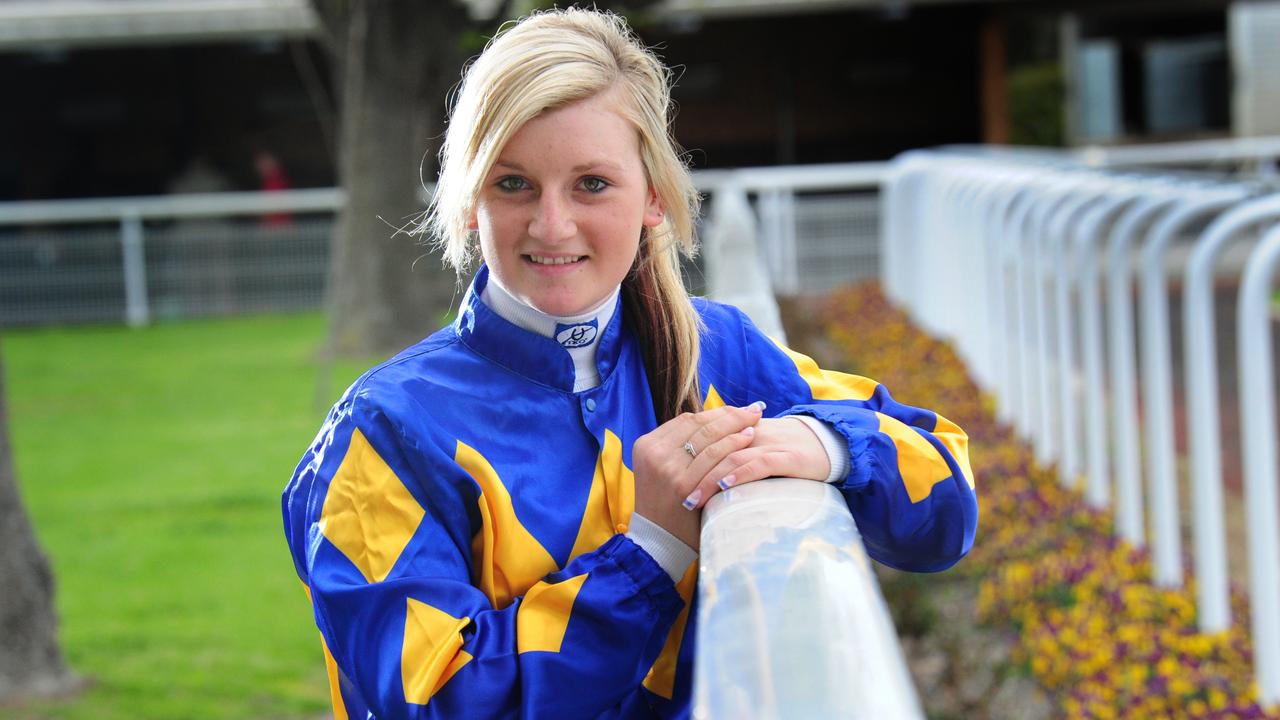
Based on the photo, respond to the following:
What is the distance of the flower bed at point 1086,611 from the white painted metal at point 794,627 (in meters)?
2.45

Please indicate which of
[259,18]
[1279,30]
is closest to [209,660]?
[259,18]

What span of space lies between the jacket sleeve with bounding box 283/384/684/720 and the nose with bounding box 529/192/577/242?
248mm

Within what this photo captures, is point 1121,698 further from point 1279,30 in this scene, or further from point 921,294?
point 1279,30

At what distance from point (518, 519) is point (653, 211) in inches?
16.5

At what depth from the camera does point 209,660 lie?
462 cm

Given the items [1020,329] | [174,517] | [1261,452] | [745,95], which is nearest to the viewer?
[1261,452]

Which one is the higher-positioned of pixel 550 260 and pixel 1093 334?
pixel 550 260

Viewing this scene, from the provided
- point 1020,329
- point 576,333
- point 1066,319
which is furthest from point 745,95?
point 576,333

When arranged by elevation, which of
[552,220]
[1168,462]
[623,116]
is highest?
[623,116]

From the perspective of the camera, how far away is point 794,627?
916 millimetres

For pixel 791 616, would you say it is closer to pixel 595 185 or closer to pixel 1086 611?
pixel 595 185

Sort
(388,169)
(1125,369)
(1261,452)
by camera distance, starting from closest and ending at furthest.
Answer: (1261,452) < (1125,369) < (388,169)

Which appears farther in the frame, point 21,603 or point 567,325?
point 21,603

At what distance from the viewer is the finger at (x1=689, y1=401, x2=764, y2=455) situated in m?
1.43
